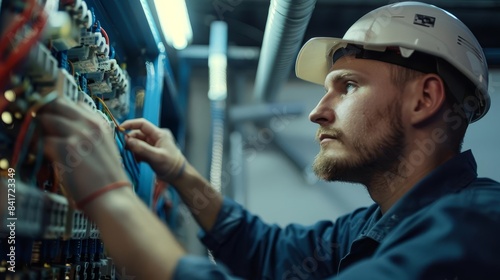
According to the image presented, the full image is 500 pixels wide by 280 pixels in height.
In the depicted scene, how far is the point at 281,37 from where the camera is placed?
1.54 meters

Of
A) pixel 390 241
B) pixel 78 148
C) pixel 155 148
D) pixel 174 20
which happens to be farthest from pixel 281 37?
pixel 78 148

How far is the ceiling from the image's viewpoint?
92.8 inches

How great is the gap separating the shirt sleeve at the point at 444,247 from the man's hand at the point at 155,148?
631 millimetres

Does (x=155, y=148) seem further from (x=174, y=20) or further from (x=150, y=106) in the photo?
(x=174, y=20)

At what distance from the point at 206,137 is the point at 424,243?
198cm

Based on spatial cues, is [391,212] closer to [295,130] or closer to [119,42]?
[119,42]

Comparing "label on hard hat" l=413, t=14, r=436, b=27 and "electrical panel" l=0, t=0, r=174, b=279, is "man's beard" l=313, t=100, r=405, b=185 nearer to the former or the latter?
"label on hard hat" l=413, t=14, r=436, b=27

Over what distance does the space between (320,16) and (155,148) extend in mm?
1603

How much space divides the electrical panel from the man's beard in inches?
23.4

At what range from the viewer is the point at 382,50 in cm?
117

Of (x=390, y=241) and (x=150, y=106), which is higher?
(x=150, y=106)

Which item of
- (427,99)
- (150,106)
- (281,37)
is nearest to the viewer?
(427,99)

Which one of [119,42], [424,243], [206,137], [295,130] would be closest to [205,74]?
[206,137]

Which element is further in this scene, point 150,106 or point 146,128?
point 150,106
